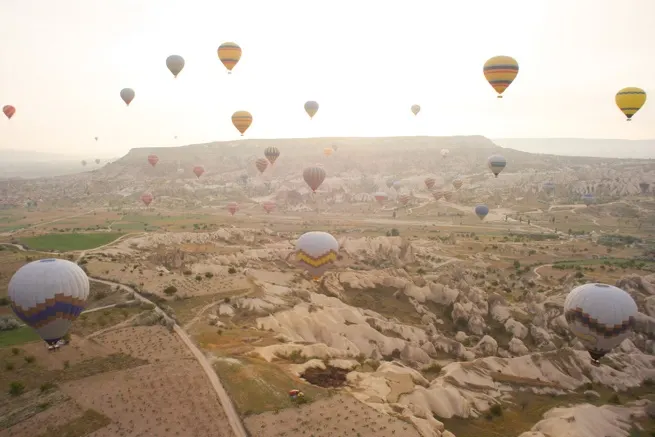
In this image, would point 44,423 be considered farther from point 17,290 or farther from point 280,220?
point 280,220

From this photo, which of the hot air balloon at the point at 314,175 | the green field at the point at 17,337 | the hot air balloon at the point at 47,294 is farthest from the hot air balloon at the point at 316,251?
the hot air balloon at the point at 314,175

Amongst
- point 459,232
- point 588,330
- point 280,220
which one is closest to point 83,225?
point 280,220

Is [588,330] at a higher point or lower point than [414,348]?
higher

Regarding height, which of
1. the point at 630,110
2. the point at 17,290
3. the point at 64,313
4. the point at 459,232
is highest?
the point at 630,110

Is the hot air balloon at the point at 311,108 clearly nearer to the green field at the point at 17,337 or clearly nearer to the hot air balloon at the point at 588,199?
the green field at the point at 17,337

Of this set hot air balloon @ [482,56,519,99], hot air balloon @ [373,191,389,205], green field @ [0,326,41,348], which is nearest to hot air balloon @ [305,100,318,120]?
hot air balloon @ [482,56,519,99]

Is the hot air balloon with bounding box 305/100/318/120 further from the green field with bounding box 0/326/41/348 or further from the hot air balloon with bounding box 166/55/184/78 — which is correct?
the green field with bounding box 0/326/41/348
